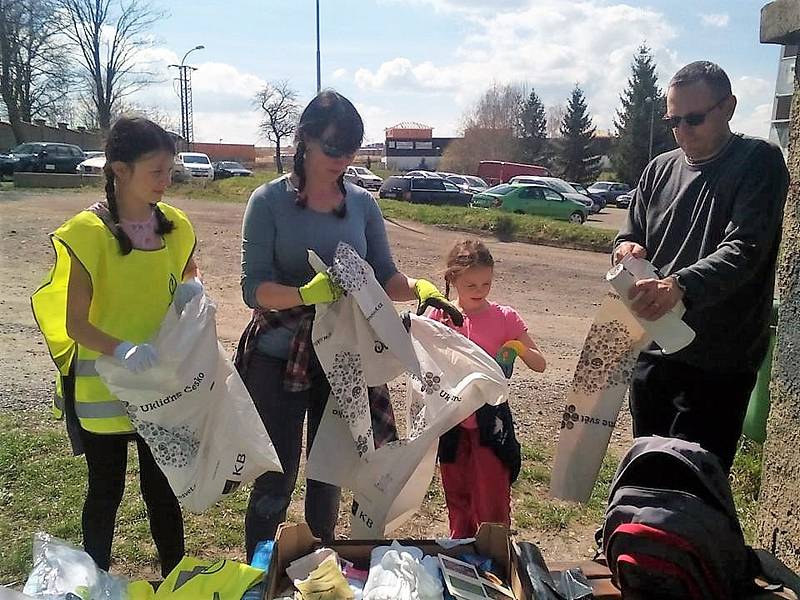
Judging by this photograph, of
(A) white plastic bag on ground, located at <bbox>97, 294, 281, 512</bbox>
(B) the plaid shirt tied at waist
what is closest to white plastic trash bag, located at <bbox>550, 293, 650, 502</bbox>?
(B) the plaid shirt tied at waist

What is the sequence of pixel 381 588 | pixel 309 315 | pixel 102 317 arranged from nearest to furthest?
pixel 381 588, pixel 102 317, pixel 309 315

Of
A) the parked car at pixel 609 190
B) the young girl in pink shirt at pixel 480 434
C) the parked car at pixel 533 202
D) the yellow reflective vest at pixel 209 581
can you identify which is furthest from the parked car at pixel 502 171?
the yellow reflective vest at pixel 209 581

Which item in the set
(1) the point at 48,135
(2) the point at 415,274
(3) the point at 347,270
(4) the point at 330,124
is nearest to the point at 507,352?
(3) the point at 347,270

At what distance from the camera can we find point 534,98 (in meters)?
55.2

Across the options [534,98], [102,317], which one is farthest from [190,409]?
[534,98]

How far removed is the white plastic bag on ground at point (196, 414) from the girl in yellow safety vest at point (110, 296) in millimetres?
79

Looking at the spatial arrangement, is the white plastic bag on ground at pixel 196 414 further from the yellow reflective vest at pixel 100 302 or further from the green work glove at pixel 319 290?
the green work glove at pixel 319 290

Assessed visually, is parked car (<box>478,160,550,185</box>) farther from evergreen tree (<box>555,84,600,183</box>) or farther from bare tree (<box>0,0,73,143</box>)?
bare tree (<box>0,0,73,143</box>)

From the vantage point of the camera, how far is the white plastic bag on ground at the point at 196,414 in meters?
2.39

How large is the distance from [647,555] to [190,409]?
59.4 inches

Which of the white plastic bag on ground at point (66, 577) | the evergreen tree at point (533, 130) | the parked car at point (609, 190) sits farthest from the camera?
the evergreen tree at point (533, 130)

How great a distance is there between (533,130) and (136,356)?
55.2 metres

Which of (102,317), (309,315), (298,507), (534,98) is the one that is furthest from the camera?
(534,98)

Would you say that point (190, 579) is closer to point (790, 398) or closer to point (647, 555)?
point (647, 555)
